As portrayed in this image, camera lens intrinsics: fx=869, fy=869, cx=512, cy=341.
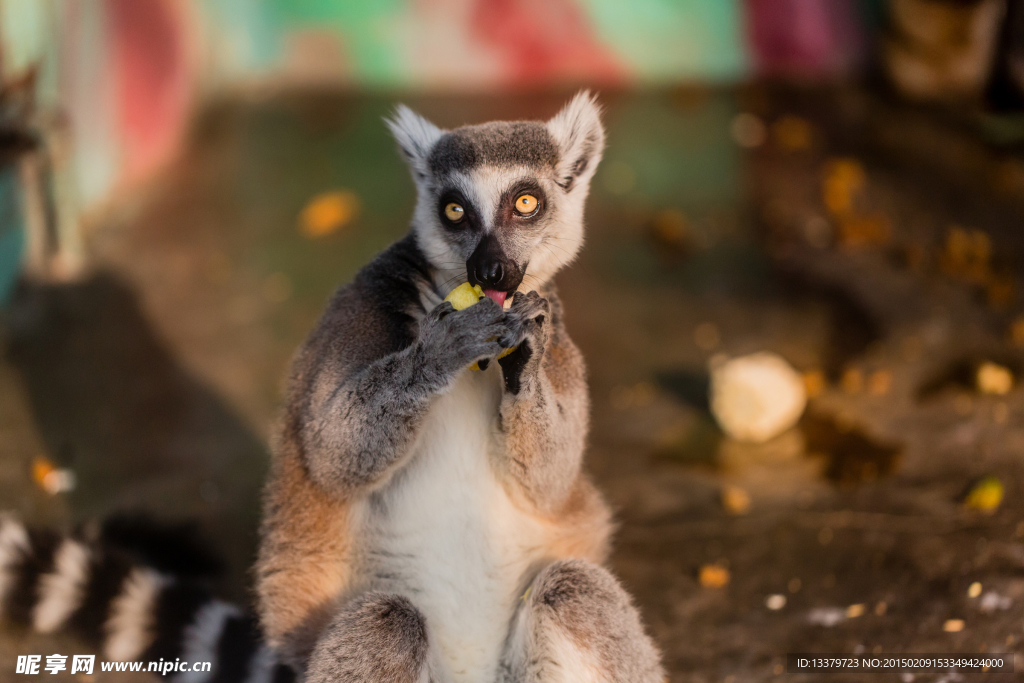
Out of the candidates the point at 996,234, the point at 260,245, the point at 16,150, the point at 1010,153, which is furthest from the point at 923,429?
the point at 16,150

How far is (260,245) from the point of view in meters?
7.18

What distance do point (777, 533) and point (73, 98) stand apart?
5.92 m

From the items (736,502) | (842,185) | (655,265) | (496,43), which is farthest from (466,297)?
(496,43)

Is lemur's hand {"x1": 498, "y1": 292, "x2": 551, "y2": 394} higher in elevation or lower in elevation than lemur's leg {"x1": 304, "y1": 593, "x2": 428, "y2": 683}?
higher

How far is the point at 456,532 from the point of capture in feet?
9.77

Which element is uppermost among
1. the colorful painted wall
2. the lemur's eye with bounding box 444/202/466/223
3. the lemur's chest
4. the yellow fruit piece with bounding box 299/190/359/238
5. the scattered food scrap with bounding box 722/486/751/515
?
the colorful painted wall

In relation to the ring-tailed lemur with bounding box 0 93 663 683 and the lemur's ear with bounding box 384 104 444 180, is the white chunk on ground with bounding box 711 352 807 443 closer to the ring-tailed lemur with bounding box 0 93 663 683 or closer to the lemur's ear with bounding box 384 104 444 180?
the ring-tailed lemur with bounding box 0 93 663 683

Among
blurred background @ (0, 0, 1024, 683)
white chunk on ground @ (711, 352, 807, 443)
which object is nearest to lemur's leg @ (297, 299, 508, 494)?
blurred background @ (0, 0, 1024, 683)

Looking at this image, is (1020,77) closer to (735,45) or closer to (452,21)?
(735,45)

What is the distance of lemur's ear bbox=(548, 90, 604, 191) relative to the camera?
3076mm

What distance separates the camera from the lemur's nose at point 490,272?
2625 millimetres

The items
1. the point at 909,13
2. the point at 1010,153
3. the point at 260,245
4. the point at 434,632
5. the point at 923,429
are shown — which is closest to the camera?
the point at 434,632

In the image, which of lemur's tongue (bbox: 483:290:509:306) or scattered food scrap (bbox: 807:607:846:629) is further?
scattered food scrap (bbox: 807:607:846:629)

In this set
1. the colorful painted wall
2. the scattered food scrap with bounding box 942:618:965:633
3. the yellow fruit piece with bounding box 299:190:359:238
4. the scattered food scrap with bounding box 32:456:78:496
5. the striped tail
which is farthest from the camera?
the colorful painted wall
